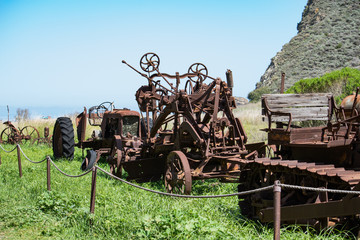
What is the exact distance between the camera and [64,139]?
11766mm

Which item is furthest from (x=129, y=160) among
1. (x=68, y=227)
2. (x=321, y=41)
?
(x=321, y=41)

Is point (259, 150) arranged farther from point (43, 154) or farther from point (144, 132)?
point (43, 154)

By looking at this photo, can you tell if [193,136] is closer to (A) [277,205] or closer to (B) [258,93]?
(A) [277,205]

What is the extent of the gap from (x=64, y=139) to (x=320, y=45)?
35.3m

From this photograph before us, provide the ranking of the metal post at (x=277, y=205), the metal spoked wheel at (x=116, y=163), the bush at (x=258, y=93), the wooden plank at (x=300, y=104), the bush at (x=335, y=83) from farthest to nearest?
the bush at (x=258, y=93), the bush at (x=335, y=83), the metal spoked wheel at (x=116, y=163), the wooden plank at (x=300, y=104), the metal post at (x=277, y=205)

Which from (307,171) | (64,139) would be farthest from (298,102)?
(64,139)

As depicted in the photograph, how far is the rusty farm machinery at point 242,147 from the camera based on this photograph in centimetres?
493

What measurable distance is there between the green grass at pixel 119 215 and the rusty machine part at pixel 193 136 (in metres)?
0.47

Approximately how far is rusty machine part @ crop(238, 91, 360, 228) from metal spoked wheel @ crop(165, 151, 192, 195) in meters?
1.06

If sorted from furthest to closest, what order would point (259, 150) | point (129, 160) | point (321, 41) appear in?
point (321, 41) < point (129, 160) < point (259, 150)

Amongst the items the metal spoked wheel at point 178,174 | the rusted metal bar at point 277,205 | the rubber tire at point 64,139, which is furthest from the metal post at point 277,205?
the rubber tire at point 64,139

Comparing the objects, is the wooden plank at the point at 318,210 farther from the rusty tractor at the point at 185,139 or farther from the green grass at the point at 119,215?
the rusty tractor at the point at 185,139

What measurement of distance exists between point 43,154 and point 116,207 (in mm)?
8747

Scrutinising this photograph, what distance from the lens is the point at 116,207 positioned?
6258 millimetres
